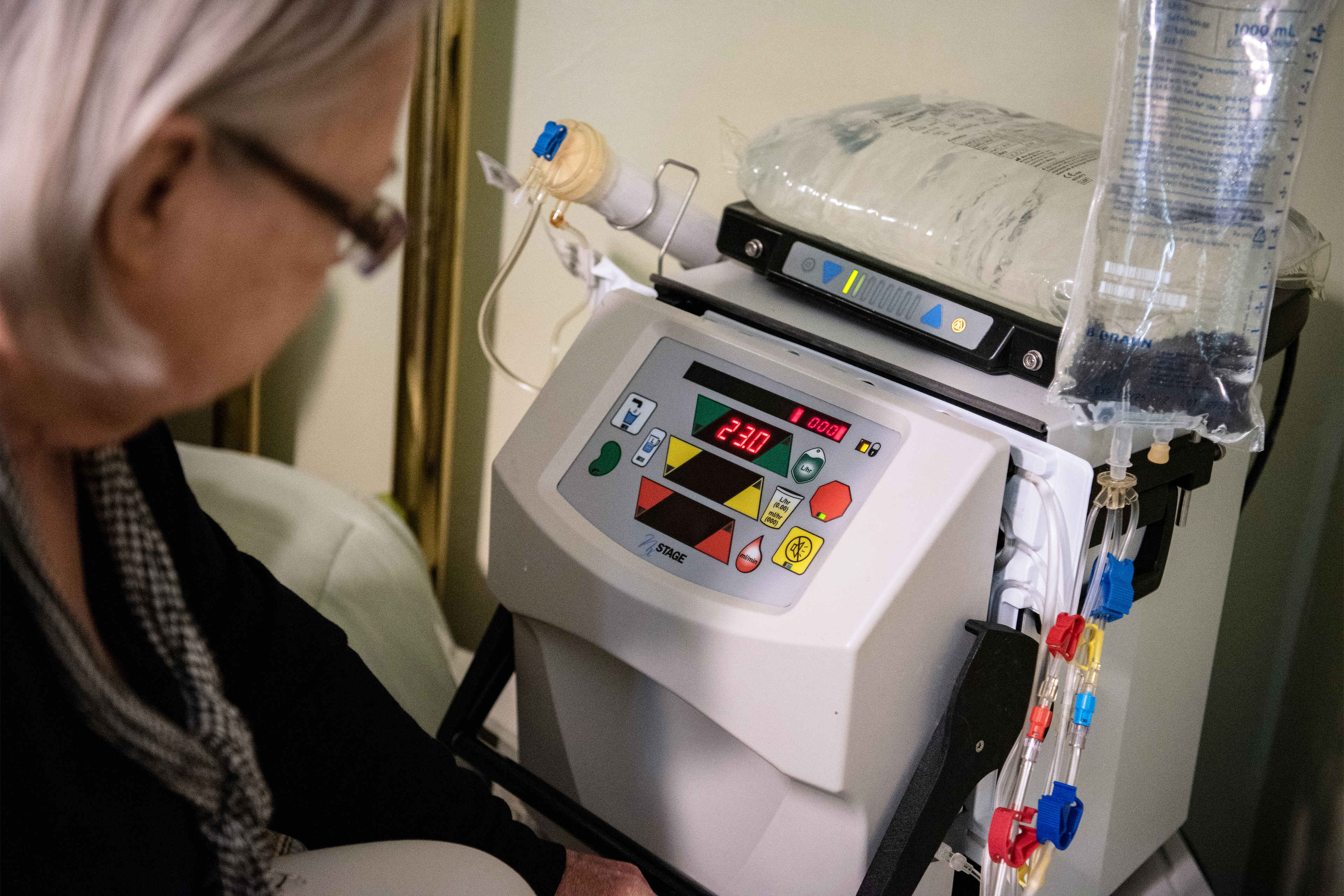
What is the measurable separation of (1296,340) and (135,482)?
86cm

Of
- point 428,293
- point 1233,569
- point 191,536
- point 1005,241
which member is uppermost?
point 1005,241

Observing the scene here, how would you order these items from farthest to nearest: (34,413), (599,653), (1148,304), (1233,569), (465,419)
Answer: (465,419) → (1233,569) → (599,653) → (1148,304) → (34,413)

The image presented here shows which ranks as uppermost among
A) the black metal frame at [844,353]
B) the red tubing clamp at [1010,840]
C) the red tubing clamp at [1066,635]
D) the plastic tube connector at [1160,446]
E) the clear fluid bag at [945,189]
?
the clear fluid bag at [945,189]

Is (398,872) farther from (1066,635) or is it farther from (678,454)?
(1066,635)

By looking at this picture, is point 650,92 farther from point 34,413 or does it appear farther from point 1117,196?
point 34,413

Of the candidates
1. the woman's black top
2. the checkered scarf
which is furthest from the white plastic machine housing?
the checkered scarf

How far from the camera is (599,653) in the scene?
0.86 m

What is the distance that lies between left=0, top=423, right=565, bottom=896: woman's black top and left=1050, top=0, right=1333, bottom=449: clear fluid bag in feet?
1.75

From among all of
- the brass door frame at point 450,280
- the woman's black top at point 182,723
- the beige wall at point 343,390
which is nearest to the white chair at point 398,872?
the woman's black top at point 182,723

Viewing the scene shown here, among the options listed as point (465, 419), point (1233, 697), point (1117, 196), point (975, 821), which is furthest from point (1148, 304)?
point (465, 419)

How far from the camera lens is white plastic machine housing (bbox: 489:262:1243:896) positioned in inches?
27.7

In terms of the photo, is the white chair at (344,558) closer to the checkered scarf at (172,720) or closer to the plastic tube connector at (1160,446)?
the checkered scarf at (172,720)

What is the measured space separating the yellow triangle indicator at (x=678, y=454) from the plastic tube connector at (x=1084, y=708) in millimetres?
303

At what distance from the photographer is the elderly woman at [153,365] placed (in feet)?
1.42
